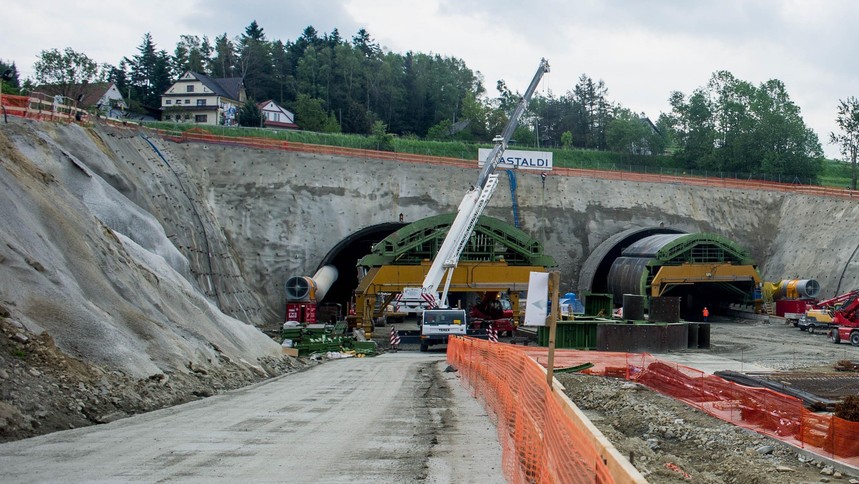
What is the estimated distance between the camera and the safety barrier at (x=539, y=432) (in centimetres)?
580

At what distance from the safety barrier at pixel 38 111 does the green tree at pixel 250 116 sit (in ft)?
Answer: 141

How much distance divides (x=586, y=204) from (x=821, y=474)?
152ft

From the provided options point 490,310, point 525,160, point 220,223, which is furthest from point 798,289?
point 220,223

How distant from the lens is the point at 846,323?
38281mm

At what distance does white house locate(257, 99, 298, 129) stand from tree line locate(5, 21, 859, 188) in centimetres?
201

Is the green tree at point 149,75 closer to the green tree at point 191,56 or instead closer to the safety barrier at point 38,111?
the green tree at point 191,56

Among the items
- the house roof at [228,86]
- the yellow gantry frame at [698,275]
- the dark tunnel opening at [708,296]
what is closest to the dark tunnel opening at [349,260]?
the yellow gantry frame at [698,275]

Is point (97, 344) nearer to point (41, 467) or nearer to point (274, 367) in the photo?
point (41, 467)

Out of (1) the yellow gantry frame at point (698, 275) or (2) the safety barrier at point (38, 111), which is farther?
(1) the yellow gantry frame at point (698, 275)

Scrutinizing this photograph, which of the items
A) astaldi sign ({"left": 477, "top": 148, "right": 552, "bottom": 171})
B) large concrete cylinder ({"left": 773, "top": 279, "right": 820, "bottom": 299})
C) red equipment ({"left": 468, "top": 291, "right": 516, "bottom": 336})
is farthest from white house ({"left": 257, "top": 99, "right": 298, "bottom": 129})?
large concrete cylinder ({"left": 773, "top": 279, "right": 820, "bottom": 299})

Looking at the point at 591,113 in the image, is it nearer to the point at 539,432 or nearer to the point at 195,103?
the point at 195,103

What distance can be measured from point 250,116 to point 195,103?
45.9ft

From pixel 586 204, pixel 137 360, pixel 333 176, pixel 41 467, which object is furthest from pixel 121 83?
pixel 41 467

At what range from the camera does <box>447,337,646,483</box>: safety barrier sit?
5.80 metres
